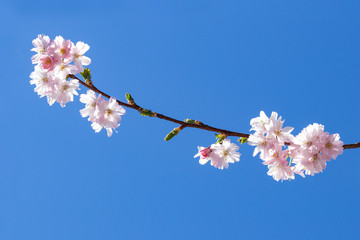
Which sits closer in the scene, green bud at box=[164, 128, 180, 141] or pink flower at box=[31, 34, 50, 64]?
green bud at box=[164, 128, 180, 141]

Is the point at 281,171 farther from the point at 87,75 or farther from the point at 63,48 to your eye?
the point at 63,48

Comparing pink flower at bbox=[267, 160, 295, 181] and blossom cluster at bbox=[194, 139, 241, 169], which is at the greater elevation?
Result: blossom cluster at bbox=[194, 139, 241, 169]

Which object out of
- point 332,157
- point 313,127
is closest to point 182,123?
point 313,127

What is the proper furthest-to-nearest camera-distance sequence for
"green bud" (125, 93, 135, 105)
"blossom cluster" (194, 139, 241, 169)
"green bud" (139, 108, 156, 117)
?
"blossom cluster" (194, 139, 241, 169)
"green bud" (125, 93, 135, 105)
"green bud" (139, 108, 156, 117)

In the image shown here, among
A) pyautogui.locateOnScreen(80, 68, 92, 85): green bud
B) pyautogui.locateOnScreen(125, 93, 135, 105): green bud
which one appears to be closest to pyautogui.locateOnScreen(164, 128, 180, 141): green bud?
pyautogui.locateOnScreen(125, 93, 135, 105): green bud

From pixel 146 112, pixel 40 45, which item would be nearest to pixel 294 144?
pixel 146 112

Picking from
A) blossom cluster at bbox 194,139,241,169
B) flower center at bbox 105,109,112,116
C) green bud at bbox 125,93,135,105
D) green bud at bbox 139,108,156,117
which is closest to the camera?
green bud at bbox 139,108,156,117

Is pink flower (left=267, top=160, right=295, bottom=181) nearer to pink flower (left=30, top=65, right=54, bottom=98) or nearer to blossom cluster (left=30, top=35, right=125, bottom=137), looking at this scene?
blossom cluster (left=30, top=35, right=125, bottom=137)
